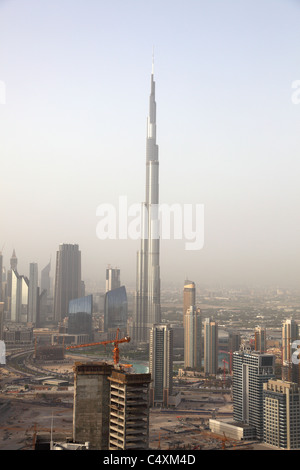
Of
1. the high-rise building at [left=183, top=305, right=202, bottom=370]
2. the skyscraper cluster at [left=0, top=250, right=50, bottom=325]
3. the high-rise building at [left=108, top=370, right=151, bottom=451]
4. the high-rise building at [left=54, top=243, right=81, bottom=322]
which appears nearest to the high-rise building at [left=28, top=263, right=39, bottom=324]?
the skyscraper cluster at [left=0, top=250, right=50, bottom=325]

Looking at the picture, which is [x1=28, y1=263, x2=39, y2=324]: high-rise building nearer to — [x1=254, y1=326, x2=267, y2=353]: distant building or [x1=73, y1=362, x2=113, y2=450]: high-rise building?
[x1=254, y1=326, x2=267, y2=353]: distant building

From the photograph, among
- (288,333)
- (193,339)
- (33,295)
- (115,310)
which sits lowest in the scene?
(193,339)

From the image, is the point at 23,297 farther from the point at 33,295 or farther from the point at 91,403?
the point at 91,403

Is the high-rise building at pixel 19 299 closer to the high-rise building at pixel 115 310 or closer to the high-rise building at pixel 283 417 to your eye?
the high-rise building at pixel 115 310

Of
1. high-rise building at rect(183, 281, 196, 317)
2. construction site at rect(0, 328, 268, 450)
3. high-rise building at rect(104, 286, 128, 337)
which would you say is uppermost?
high-rise building at rect(183, 281, 196, 317)

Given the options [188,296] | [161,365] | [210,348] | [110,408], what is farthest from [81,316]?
[110,408]
